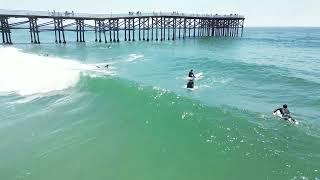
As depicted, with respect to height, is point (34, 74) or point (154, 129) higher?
point (154, 129)

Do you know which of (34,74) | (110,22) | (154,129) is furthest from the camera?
(110,22)

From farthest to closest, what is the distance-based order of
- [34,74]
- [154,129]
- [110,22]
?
[110,22] < [34,74] < [154,129]

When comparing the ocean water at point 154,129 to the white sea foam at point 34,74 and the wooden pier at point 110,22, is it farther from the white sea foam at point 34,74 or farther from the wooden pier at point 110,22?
the wooden pier at point 110,22

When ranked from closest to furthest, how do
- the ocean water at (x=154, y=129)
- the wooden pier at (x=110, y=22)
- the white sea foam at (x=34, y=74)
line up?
the ocean water at (x=154, y=129) < the white sea foam at (x=34, y=74) < the wooden pier at (x=110, y=22)

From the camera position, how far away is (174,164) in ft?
44.3

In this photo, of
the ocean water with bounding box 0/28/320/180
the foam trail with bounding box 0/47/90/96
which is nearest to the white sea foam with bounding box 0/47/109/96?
the foam trail with bounding box 0/47/90/96

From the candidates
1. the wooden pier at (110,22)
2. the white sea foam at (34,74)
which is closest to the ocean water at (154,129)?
the white sea foam at (34,74)

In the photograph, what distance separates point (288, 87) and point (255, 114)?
992 centimetres

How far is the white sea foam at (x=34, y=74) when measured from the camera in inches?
1041

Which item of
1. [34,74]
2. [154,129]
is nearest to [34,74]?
[34,74]

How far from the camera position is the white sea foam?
86.7 ft

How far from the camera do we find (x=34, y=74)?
3183cm

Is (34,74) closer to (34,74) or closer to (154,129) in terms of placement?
(34,74)

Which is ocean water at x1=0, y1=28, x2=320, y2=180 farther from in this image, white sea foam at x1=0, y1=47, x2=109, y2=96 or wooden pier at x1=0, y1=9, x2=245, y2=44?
wooden pier at x1=0, y1=9, x2=245, y2=44
